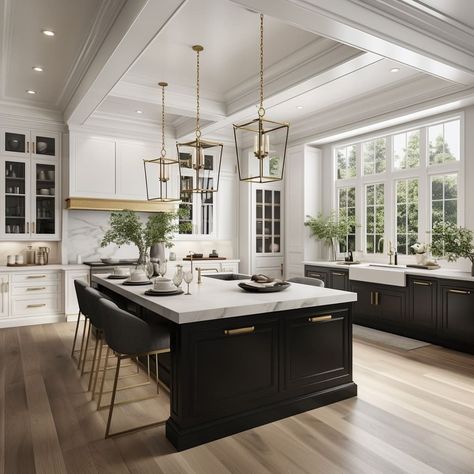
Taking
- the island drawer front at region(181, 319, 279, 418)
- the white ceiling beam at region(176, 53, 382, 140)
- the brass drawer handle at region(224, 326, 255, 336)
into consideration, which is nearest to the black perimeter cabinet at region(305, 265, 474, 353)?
the white ceiling beam at region(176, 53, 382, 140)

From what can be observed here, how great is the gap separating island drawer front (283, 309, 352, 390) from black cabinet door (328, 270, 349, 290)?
2542mm

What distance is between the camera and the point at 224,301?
2.78 meters

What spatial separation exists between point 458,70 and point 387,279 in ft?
7.91

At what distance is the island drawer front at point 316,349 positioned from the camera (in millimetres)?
2908

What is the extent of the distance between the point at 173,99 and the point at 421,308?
3831 millimetres

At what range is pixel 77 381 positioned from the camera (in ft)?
11.7

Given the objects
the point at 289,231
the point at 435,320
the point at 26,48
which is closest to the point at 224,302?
the point at 435,320

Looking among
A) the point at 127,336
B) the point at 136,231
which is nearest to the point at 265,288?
the point at 127,336

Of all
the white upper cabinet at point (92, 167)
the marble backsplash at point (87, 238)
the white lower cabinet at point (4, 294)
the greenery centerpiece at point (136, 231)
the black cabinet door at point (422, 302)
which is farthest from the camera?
the marble backsplash at point (87, 238)

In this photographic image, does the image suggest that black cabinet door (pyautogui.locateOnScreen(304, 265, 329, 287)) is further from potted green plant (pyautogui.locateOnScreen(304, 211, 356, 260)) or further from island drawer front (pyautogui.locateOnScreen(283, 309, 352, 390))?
Answer: island drawer front (pyautogui.locateOnScreen(283, 309, 352, 390))

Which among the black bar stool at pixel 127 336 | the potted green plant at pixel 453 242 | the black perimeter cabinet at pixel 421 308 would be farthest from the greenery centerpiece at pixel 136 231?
the potted green plant at pixel 453 242

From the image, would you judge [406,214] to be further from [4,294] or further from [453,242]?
[4,294]

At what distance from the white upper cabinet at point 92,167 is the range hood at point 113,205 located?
13 cm

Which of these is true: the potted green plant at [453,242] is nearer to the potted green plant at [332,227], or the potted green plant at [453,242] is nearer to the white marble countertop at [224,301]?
the potted green plant at [332,227]
